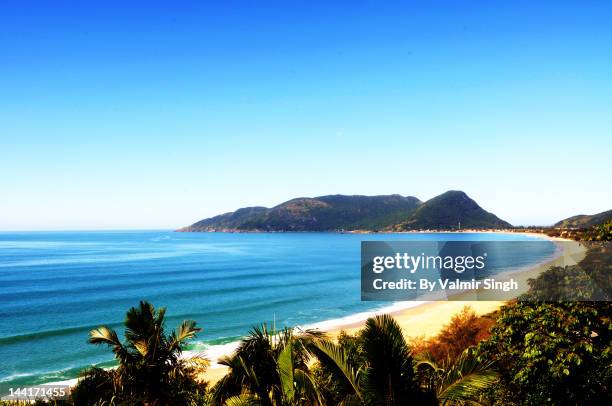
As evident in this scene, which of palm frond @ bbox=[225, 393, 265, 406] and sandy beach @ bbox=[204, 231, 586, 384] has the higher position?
palm frond @ bbox=[225, 393, 265, 406]

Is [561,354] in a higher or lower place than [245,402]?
lower

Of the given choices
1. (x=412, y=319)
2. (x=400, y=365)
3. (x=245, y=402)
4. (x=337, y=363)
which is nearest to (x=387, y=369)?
(x=400, y=365)

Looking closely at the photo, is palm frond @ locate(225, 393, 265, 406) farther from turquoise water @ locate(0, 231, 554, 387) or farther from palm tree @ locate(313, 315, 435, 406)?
turquoise water @ locate(0, 231, 554, 387)

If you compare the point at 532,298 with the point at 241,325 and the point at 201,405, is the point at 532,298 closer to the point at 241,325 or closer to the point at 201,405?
the point at 201,405

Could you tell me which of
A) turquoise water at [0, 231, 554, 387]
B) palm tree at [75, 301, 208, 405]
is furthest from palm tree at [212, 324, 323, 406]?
turquoise water at [0, 231, 554, 387]

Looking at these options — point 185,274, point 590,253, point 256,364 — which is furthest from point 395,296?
point 256,364

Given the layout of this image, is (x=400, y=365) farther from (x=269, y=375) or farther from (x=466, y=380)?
(x=269, y=375)

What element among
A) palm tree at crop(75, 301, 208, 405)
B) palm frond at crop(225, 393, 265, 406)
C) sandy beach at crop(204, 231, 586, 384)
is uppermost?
palm frond at crop(225, 393, 265, 406)

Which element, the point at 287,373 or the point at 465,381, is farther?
the point at 287,373
